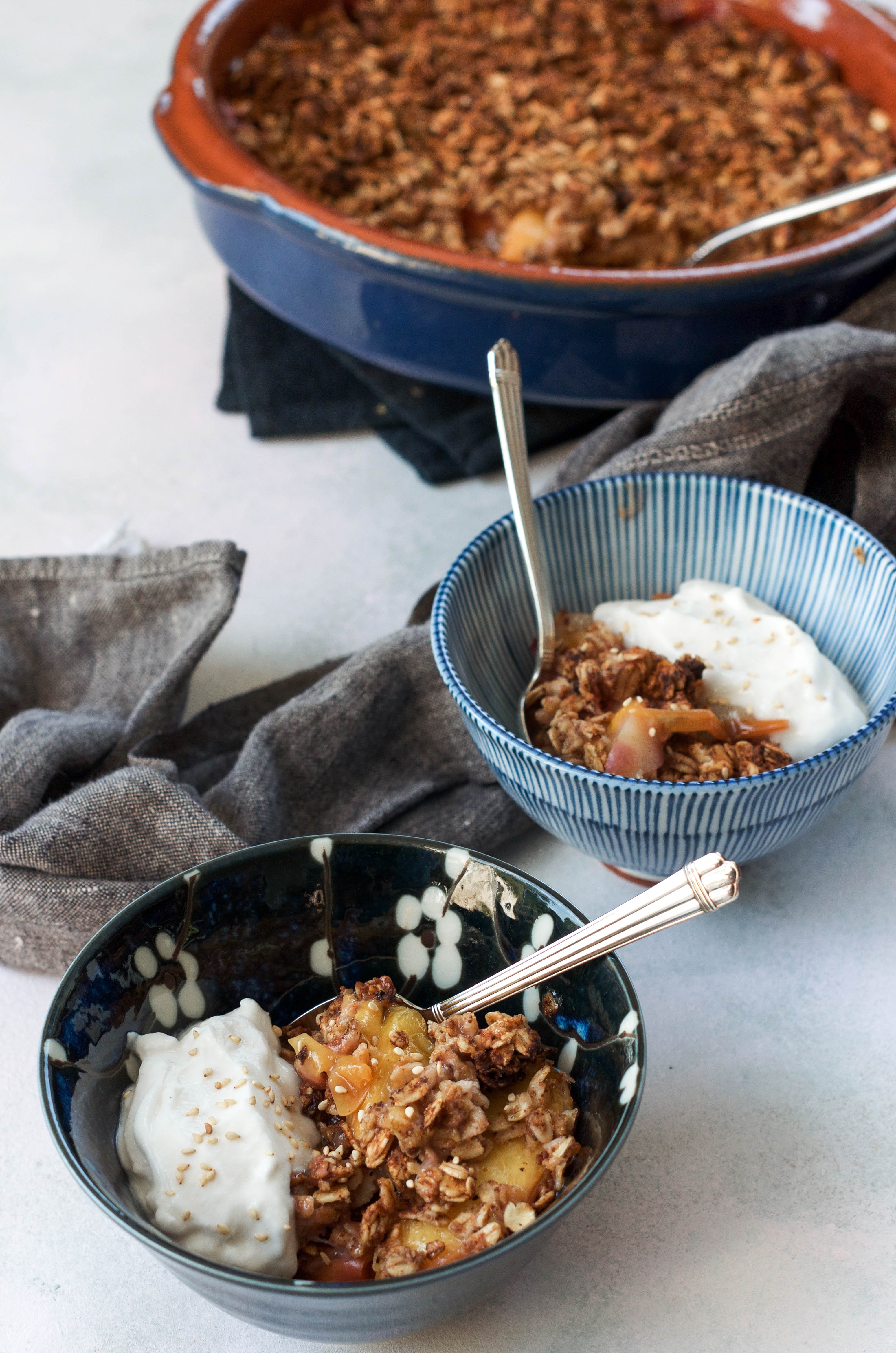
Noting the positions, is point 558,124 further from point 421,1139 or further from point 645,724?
point 421,1139

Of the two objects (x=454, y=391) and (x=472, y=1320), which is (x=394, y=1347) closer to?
(x=472, y=1320)

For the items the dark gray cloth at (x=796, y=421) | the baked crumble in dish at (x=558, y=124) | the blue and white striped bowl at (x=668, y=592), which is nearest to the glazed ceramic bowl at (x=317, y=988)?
the blue and white striped bowl at (x=668, y=592)

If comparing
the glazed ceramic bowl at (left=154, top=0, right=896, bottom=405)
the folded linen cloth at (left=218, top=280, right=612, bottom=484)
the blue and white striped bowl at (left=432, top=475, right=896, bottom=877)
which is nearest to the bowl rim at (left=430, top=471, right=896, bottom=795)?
the blue and white striped bowl at (left=432, top=475, right=896, bottom=877)

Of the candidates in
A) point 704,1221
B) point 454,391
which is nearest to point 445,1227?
point 704,1221

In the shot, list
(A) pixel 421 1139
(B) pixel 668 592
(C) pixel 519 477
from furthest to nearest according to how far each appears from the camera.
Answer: (B) pixel 668 592
(C) pixel 519 477
(A) pixel 421 1139

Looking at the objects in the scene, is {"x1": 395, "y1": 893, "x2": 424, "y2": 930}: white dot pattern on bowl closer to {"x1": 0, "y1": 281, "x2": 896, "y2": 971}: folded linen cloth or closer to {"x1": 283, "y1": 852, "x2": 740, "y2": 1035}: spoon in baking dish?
{"x1": 283, "y1": 852, "x2": 740, "y2": 1035}: spoon in baking dish

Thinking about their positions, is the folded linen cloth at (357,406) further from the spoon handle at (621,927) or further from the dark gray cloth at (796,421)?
the spoon handle at (621,927)

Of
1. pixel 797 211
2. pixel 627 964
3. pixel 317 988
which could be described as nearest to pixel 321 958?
pixel 317 988
